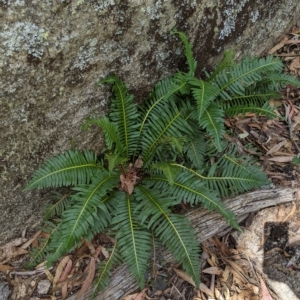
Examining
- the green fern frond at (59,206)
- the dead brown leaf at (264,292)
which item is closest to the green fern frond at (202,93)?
the green fern frond at (59,206)

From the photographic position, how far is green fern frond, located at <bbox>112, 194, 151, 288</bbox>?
3.06 meters

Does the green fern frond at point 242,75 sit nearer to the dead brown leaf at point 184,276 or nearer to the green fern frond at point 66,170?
the green fern frond at point 66,170

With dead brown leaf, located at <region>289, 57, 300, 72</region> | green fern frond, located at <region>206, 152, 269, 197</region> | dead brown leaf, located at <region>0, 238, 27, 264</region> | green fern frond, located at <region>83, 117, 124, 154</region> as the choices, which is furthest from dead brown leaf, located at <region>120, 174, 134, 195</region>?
dead brown leaf, located at <region>289, 57, 300, 72</region>

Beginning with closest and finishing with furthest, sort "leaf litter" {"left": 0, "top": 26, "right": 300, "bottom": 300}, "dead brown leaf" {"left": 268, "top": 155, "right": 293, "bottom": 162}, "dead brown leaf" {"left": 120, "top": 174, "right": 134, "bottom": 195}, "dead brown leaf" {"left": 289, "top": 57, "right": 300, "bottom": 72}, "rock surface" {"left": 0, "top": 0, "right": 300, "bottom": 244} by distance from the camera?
"rock surface" {"left": 0, "top": 0, "right": 300, "bottom": 244}, "leaf litter" {"left": 0, "top": 26, "right": 300, "bottom": 300}, "dead brown leaf" {"left": 120, "top": 174, "right": 134, "bottom": 195}, "dead brown leaf" {"left": 268, "top": 155, "right": 293, "bottom": 162}, "dead brown leaf" {"left": 289, "top": 57, "right": 300, "bottom": 72}

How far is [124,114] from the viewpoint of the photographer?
335 cm

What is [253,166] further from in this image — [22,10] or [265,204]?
[22,10]

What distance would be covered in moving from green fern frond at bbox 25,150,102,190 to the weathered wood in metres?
0.85

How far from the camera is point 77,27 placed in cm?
278

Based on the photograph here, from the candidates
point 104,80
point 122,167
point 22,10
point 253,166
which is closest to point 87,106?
point 104,80

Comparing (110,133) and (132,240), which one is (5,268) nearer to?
(132,240)

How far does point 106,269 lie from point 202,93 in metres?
1.63

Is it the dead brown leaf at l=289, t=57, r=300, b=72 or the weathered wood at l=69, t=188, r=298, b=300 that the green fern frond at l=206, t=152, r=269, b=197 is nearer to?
the weathered wood at l=69, t=188, r=298, b=300

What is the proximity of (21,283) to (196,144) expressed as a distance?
76.6 inches

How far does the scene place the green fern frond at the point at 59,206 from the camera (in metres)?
3.43
